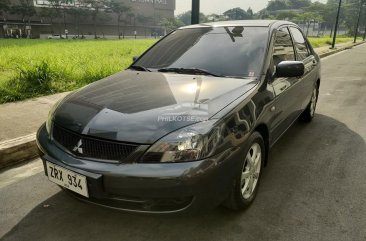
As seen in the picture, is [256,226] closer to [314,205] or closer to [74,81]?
[314,205]

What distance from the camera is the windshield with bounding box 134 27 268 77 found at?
Answer: 10.2 ft

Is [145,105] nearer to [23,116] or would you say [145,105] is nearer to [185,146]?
[185,146]

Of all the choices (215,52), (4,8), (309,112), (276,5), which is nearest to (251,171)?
(215,52)

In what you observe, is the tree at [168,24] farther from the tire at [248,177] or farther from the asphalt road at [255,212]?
the tire at [248,177]

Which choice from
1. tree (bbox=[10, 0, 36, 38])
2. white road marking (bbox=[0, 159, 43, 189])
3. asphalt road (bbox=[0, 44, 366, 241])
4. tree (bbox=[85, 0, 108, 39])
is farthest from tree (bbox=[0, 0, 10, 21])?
asphalt road (bbox=[0, 44, 366, 241])

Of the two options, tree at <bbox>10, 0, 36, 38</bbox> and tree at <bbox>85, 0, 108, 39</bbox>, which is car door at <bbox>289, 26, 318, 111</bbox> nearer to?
tree at <bbox>10, 0, 36, 38</bbox>

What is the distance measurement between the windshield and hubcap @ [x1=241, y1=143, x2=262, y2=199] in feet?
2.28

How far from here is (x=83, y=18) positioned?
8144cm

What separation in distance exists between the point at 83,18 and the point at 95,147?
8637 centimetres

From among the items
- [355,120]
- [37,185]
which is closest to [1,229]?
[37,185]

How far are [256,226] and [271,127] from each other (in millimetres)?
930

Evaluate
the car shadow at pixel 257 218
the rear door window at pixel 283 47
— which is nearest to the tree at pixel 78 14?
the rear door window at pixel 283 47

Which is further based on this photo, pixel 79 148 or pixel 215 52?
pixel 215 52

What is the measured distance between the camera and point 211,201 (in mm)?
2217
